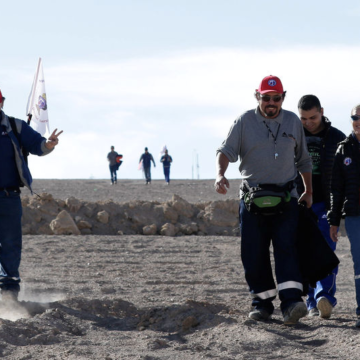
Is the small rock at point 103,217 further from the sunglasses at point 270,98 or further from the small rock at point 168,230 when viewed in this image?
the sunglasses at point 270,98

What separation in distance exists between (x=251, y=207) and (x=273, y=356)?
54.4 inches

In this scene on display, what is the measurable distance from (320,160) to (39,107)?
7534mm

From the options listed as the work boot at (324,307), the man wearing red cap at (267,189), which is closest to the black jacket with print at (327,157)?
the man wearing red cap at (267,189)

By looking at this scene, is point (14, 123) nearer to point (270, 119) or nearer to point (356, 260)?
point (270, 119)

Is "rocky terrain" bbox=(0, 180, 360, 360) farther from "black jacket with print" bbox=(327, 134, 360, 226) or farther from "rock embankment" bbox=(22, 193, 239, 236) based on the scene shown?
"black jacket with print" bbox=(327, 134, 360, 226)

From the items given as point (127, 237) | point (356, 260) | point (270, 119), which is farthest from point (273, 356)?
point (127, 237)

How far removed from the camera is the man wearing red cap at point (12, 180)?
6801 millimetres

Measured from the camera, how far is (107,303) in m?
7.03

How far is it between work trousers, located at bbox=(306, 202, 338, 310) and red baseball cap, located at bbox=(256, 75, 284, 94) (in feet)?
4.27

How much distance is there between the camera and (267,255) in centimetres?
637

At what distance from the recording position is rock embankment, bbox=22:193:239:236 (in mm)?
14438

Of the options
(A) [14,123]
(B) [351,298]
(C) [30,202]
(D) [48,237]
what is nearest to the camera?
(A) [14,123]

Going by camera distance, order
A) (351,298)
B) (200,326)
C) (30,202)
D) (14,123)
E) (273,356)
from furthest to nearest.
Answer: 1. (30,202)
2. (351,298)
3. (14,123)
4. (200,326)
5. (273,356)

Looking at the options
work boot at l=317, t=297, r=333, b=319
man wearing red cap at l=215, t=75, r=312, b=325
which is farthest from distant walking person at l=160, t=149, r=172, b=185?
man wearing red cap at l=215, t=75, r=312, b=325
